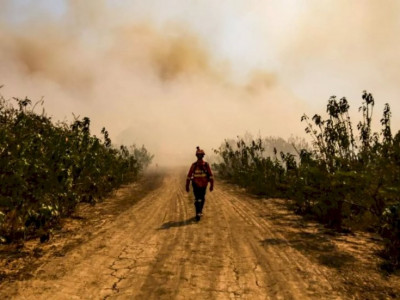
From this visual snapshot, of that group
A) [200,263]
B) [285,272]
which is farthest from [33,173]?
[285,272]

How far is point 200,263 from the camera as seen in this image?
552cm

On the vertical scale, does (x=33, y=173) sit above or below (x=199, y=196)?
above

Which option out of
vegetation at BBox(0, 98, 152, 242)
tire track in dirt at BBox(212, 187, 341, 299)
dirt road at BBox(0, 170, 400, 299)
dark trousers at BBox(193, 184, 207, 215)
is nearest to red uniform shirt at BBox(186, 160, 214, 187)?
dark trousers at BBox(193, 184, 207, 215)

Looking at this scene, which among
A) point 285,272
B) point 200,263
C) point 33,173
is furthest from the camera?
point 33,173

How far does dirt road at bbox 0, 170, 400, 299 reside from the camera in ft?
14.6

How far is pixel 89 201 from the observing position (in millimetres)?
12953

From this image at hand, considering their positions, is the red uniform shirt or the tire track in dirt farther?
the red uniform shirt

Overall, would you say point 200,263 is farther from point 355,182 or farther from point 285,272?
point 355,182

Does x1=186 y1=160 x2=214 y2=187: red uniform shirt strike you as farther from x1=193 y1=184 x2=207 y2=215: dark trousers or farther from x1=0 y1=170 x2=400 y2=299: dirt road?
x1=0 y1=170 x2=400 y2=299: dirt road

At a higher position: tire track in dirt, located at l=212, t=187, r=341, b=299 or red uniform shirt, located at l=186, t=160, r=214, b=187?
red uniform shirt, located at l=186, t=160, r=214, b=187

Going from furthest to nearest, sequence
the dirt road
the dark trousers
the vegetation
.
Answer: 1. the dark trousers
2. the vegetation
3. the dirt road

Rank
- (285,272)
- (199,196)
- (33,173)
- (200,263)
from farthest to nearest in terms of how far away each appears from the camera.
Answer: (199,196), (33,173), (200,263), (285,272)

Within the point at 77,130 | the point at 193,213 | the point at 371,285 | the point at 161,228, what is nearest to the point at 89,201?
the point at 77,130

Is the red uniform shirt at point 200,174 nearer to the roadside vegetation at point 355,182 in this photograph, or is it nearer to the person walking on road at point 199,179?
the person walking on road at point 199,179
